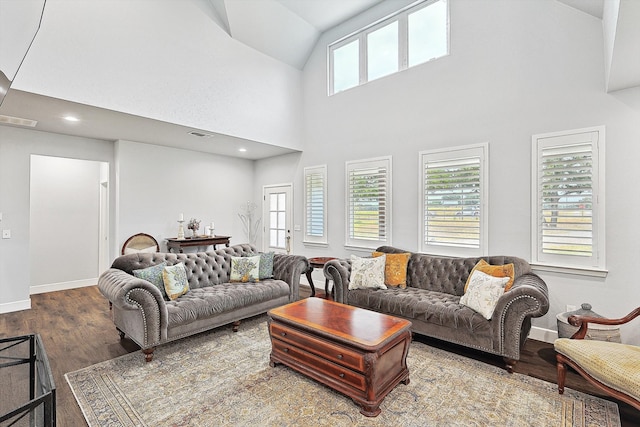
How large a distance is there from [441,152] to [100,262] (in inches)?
255

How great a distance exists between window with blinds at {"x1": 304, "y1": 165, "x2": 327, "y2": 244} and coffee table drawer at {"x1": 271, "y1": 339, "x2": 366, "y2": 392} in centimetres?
301

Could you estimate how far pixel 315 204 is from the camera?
5.81m

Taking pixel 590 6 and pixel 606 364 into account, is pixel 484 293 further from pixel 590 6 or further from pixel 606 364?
pixel 590 6

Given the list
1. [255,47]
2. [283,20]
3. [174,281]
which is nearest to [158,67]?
[255,47]

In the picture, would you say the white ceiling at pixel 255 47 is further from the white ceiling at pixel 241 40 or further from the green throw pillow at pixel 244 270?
the green throw pillow at pixel 244 270

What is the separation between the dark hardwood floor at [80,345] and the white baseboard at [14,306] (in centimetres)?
11

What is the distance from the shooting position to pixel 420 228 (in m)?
4.36

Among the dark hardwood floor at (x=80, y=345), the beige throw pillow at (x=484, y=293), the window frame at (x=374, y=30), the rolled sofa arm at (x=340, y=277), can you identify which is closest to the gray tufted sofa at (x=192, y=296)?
the dark hardwood floor at (x=80, y=345)

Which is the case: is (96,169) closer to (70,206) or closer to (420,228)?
(70,206)

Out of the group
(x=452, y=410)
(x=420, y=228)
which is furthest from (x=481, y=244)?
(x=452, y=410)

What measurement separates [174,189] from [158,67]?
7.84 ft

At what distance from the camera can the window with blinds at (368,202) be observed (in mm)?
4770

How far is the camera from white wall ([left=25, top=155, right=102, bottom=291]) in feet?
Answer: 17.8

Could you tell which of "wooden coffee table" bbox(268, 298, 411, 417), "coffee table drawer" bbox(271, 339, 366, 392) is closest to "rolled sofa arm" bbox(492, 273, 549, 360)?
"wooden coffee table" bbox(268, 298, 411, 417)
